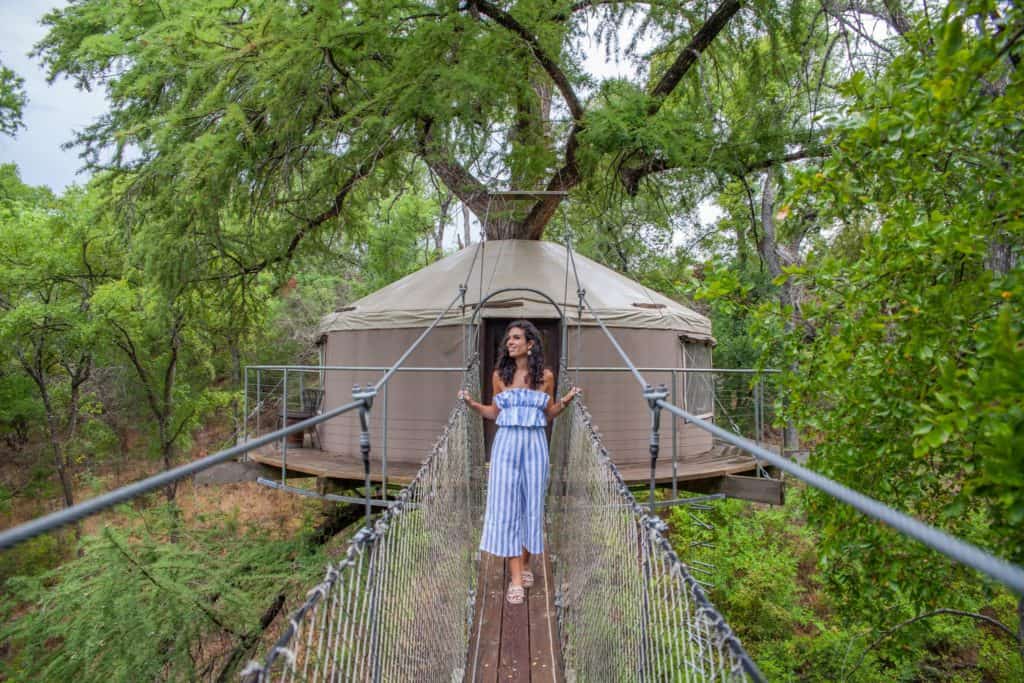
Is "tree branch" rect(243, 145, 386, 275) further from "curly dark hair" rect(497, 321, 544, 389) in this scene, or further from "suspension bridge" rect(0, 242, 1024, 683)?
"suspension bridge" rect(0, 242, 1024, 683)

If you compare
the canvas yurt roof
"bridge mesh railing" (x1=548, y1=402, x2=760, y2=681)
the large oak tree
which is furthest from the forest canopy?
"bridge mesh railing" (x1=548, y1=402, x2=760, y2=681)

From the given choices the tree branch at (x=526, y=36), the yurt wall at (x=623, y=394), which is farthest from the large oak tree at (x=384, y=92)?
the yurt wall at (x=623, y=394)

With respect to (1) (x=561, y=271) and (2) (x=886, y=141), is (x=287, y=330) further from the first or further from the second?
(2) (x=886, y=141)

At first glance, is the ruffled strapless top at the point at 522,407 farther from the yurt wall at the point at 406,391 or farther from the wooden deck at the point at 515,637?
the yurt wall at the point at 406,391

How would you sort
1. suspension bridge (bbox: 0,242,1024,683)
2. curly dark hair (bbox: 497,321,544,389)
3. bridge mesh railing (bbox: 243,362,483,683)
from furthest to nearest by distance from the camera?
curly dark hair (bbox: 497,321,544,389)
bridge mesh railing (bbox: 243,362,483,683)
suspension bridge (bbox: 0,242,1024,683)

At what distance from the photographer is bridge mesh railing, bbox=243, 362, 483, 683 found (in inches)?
42.6

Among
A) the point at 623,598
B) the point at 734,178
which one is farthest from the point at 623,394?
the point at 623,598

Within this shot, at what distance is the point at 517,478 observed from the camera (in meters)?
2.89

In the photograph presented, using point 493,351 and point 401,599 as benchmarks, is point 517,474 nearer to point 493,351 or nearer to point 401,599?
point 401,599

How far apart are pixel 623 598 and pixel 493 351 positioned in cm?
421

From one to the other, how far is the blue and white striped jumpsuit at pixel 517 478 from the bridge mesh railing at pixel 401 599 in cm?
21

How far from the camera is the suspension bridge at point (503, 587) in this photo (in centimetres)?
85

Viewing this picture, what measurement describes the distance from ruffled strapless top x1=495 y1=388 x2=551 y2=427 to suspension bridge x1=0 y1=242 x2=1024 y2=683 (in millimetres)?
243

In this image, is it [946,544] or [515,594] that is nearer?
[946,544]
